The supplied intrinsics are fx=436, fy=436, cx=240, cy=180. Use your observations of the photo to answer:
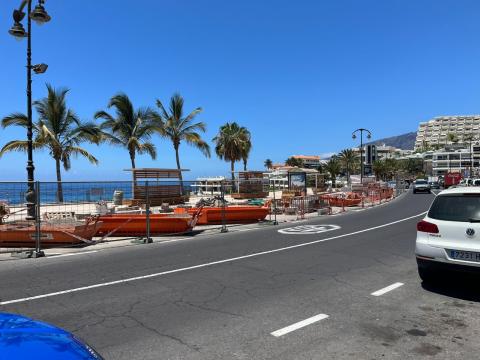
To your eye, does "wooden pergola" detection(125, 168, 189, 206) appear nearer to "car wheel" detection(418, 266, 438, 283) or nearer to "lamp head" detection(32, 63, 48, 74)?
"lamp head" detection(32, 63, 48, 74)

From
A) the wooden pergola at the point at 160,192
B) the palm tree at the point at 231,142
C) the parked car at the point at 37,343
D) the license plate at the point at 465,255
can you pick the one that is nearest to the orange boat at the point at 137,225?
the wooden pergola at the point at 160,192

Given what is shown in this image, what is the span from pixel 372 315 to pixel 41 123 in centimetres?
2405

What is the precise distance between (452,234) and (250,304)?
3247 mm

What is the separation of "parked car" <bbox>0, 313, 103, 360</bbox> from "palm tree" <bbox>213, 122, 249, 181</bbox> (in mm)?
51325

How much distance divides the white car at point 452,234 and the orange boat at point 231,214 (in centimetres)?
1132

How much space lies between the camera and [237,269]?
864 centimetres

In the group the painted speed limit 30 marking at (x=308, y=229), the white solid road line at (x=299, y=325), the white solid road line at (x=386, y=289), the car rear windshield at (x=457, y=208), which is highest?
the car rear windshield at (x=457, y=208)

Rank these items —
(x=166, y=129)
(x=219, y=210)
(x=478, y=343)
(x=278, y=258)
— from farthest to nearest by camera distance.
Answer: (x=166, y=129), (x=219, y=210), (x=278, y=258), (x=478, y=343)

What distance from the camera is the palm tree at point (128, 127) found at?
34000mm

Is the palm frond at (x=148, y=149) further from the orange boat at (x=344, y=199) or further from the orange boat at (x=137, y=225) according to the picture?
the orange boat at (x=137, y=225)

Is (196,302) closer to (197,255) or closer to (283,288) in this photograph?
(283,288)

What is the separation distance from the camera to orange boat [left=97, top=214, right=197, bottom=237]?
14016 mm

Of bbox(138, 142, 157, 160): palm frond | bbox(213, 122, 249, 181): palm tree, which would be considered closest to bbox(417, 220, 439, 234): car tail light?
bbox(138, 142, 157, 160): palm frond

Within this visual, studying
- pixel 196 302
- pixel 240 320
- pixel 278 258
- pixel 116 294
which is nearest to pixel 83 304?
pixel 116 294
